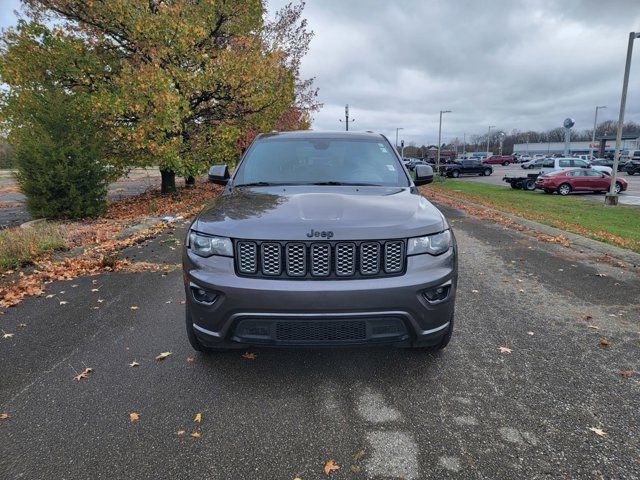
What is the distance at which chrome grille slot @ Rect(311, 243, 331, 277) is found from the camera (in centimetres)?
271

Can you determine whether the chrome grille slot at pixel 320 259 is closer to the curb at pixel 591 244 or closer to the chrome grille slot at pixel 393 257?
the chrome grille slot at pixel 393 257

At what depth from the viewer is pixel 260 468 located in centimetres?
223

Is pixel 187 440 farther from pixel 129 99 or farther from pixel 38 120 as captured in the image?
pixel 129 99

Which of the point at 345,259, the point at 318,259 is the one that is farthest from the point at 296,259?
the point at 345,259

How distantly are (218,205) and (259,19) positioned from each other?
54.1 ft

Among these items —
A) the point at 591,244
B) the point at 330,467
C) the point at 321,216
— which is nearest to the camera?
the point at 330,467

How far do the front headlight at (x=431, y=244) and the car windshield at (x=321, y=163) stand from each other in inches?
43.2

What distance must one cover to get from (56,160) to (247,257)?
9.02 m

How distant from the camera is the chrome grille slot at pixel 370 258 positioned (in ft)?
8.94

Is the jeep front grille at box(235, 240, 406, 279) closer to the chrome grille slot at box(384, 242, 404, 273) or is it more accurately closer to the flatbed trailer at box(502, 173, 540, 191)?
the chrome grille slot at box(384, 242, 404, 273)

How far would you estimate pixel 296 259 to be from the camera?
2.72 m

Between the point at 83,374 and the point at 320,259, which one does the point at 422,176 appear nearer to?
the point at 320,259

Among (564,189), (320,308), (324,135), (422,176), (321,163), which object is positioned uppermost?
(324,135)

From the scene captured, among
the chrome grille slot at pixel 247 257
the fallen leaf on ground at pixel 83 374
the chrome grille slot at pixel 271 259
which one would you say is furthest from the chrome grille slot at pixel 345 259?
the fallen leaf on ground at pixel 83 374
